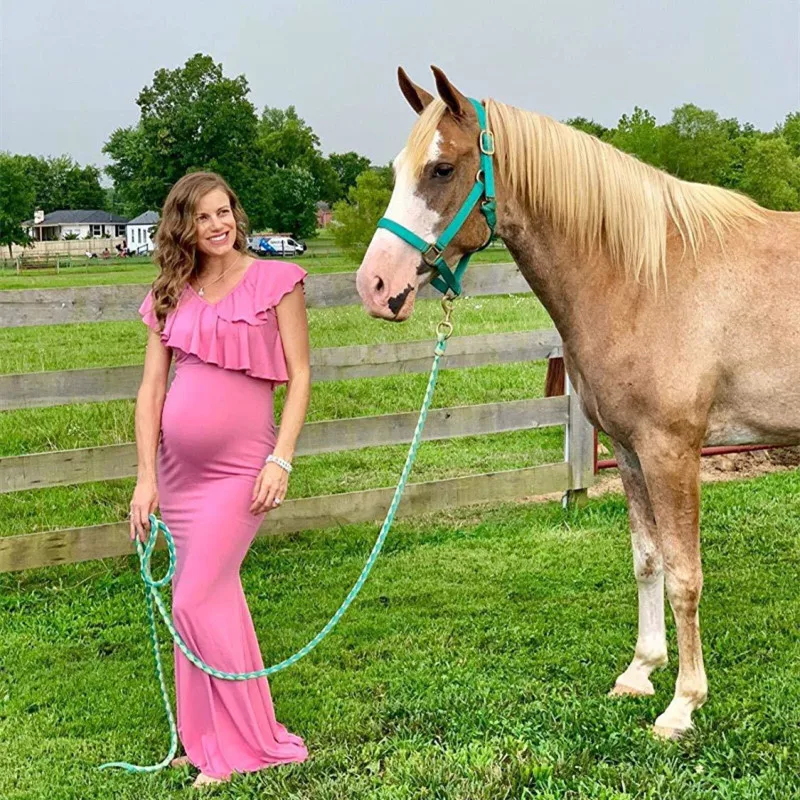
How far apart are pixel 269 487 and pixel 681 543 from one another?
1360mm

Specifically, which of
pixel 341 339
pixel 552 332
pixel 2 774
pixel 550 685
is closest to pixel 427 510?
pixel 552 332

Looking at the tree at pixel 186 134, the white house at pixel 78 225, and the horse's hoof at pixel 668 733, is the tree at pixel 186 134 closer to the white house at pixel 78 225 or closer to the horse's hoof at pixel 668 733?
the white house at pixel 78 225

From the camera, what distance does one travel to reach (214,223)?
2545 mm

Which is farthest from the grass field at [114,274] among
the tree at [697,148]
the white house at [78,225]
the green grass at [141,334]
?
the white house at [78,225]

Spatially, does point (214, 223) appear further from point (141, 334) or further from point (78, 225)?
point (78, 225)

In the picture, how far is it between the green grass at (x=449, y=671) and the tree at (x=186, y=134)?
45.2 meters

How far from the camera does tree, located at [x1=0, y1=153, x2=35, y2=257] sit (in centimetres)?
5838

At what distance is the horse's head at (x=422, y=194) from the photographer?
248 centimetres

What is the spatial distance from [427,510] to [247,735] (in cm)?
240

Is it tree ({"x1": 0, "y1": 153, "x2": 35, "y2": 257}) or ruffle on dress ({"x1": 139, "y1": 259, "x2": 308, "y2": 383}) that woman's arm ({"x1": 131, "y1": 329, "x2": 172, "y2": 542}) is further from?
tree ({"x1": 0, "y1": 153, "x2": 35, "y2": 257})

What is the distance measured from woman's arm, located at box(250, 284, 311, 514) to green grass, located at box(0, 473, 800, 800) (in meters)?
0.88

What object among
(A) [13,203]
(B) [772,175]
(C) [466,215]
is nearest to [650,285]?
(C) [466,215]

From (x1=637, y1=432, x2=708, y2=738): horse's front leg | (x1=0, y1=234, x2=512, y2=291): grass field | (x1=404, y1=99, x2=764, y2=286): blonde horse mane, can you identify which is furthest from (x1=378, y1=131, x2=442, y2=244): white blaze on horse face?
(x1=0, y1=234, x2=512, y2=291): grass field

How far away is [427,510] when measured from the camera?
4.87m
